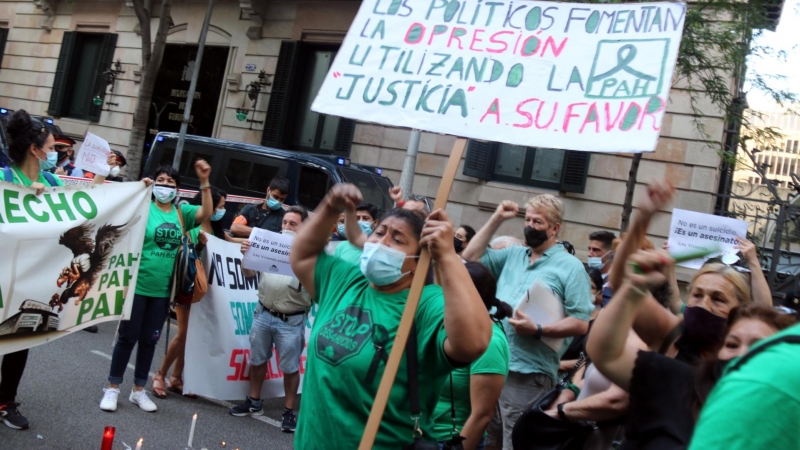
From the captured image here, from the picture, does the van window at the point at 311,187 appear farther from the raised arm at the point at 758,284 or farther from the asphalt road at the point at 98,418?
the raised arm at the point at 758,284

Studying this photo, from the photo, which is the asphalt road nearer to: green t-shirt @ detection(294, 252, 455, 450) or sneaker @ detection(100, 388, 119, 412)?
sneaker @ detection(100, 388, 119, 412)

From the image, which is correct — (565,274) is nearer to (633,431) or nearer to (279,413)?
(633,431)

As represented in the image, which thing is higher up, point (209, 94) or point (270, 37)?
point (270, 37)

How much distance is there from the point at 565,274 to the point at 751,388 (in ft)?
11.7

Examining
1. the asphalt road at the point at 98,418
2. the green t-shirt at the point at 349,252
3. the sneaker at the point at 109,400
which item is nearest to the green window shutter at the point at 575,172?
the asphalt road at the point at 98,418

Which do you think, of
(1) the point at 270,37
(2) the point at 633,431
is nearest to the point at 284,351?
(2) the point at 633,431

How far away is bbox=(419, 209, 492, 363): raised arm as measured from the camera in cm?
240

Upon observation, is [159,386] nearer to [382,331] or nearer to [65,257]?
[65,257]

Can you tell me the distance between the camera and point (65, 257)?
16.2 feet

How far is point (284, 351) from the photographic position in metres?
6.18

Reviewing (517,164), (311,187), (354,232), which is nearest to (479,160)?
(517,164)

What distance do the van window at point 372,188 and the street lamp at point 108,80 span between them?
11.3 metres

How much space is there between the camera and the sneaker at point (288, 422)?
593 centimetres

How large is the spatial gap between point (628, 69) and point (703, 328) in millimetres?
1069
